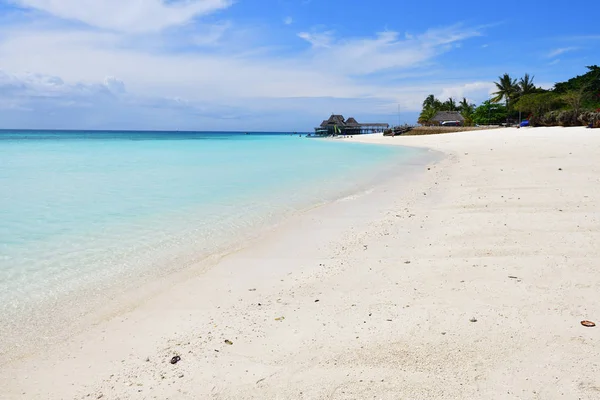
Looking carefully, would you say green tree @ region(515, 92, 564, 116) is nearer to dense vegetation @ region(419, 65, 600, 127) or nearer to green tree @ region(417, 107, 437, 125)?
dense vegetation @ region(419, 65, 600, 127)

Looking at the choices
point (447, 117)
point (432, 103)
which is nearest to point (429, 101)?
point (432, 103)

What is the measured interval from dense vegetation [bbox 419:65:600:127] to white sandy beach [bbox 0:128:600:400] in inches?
1377

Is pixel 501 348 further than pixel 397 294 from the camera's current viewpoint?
No

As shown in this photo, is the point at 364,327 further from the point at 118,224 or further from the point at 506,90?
the point at 506,90

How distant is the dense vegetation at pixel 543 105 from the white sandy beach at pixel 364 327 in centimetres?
3497

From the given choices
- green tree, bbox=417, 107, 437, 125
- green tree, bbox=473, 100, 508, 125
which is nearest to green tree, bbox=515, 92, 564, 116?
green tree, bbox=473, 100, 508, 125

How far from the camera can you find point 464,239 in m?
5.41

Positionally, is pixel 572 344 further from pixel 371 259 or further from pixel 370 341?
pixel 371 259

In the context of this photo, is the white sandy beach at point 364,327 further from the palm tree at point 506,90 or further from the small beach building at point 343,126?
the small beach building at point 343,126

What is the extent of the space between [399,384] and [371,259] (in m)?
2.51

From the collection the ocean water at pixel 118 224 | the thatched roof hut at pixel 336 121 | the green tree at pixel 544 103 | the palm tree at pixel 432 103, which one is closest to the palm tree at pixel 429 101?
the palm tree at pixel 432 103

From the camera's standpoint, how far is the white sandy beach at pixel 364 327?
8.21ft

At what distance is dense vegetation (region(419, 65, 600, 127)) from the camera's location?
38.8 meters

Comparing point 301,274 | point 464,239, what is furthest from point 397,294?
point 464,239
